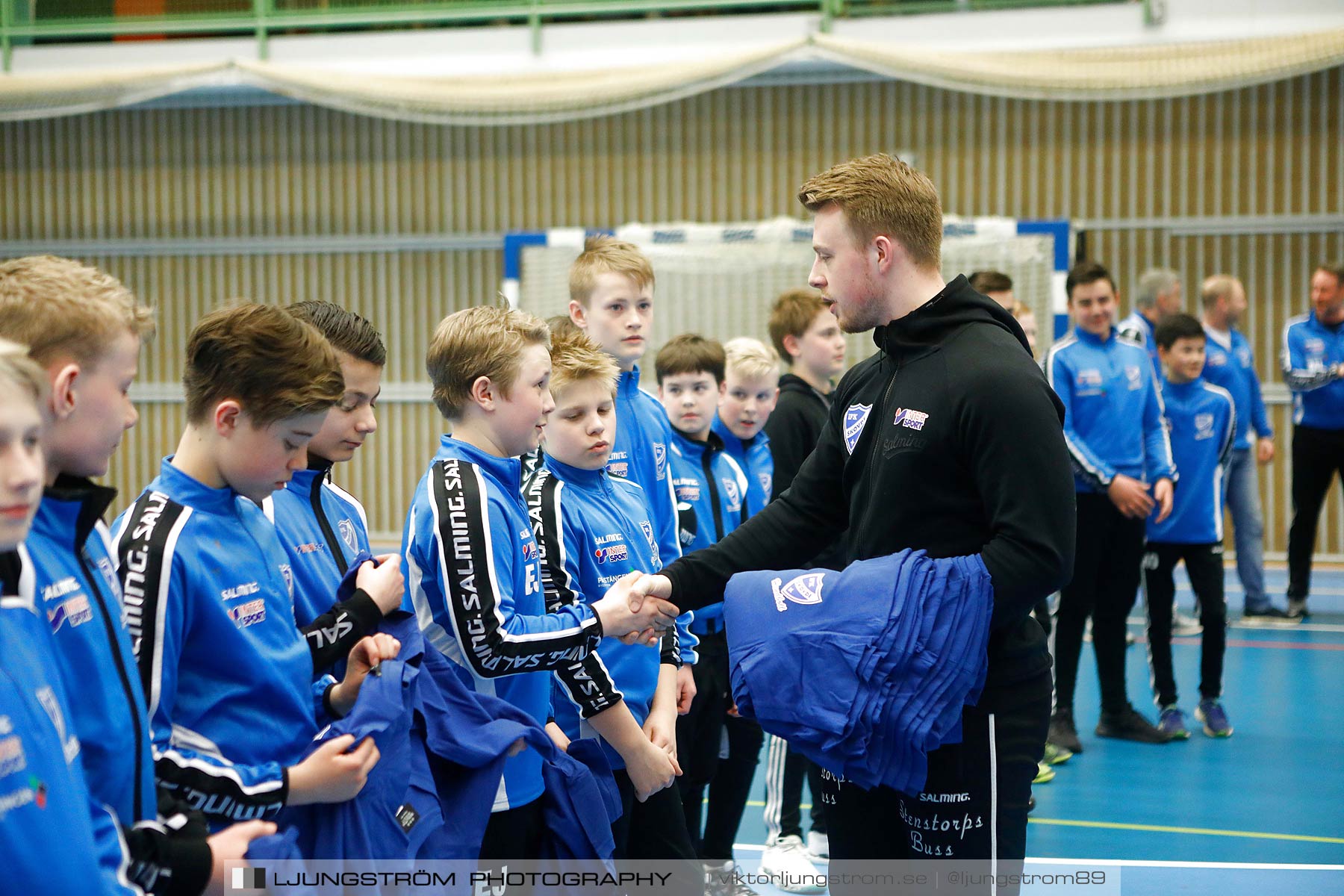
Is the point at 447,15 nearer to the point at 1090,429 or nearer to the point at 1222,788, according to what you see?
the point at 1090,429

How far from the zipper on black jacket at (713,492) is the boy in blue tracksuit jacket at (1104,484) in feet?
6.44

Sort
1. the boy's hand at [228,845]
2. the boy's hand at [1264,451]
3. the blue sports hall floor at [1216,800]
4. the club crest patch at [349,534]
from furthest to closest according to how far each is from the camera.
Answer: the boy's hand at [1264,451]
the blue sports hall floor at [1216,800]
the club crest patch at [349,534]
the boy's hand at [228,845]

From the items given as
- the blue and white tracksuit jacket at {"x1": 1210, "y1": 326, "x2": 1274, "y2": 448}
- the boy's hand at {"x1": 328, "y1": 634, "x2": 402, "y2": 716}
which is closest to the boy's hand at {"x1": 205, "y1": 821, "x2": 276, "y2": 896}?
the boy's hand at {"x1": 328, "y1": 634, "x2": 402, "y2": 716}

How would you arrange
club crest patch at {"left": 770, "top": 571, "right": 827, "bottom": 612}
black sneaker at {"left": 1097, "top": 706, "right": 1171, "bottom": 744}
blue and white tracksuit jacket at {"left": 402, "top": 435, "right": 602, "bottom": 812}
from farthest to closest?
black sneaker at {"left": 1097, "top": 706, "right": 1171, "bottom": 744}
blue and white tracksuit jacket at {"left": 402, "top": 435, "right": 602, "bottom": 812}
club crest patch at {"left": 770, "top": 571, "right": 827, "bottom": 612}

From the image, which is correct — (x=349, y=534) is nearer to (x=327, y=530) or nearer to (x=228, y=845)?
(x=327, y=530)

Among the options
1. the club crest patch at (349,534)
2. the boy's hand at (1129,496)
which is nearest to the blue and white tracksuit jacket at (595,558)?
the club crest patch at (349,534)

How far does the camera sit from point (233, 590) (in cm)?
181

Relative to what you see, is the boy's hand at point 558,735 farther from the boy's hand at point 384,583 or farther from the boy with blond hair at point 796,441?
the boy with blond hair at point 796,441

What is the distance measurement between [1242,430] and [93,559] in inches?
286

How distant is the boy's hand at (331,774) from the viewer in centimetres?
179

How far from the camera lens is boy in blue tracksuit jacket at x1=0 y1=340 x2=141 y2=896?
127 centimetres

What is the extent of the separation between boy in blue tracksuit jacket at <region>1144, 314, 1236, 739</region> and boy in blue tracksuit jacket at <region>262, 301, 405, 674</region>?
13.6 feet

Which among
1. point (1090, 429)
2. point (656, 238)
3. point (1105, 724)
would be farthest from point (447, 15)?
point (1105, 724)

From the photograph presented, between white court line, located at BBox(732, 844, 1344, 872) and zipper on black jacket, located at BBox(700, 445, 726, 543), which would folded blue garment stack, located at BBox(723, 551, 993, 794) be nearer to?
zipper on black jacket, located at BBox(700, 445, 726, 543)
